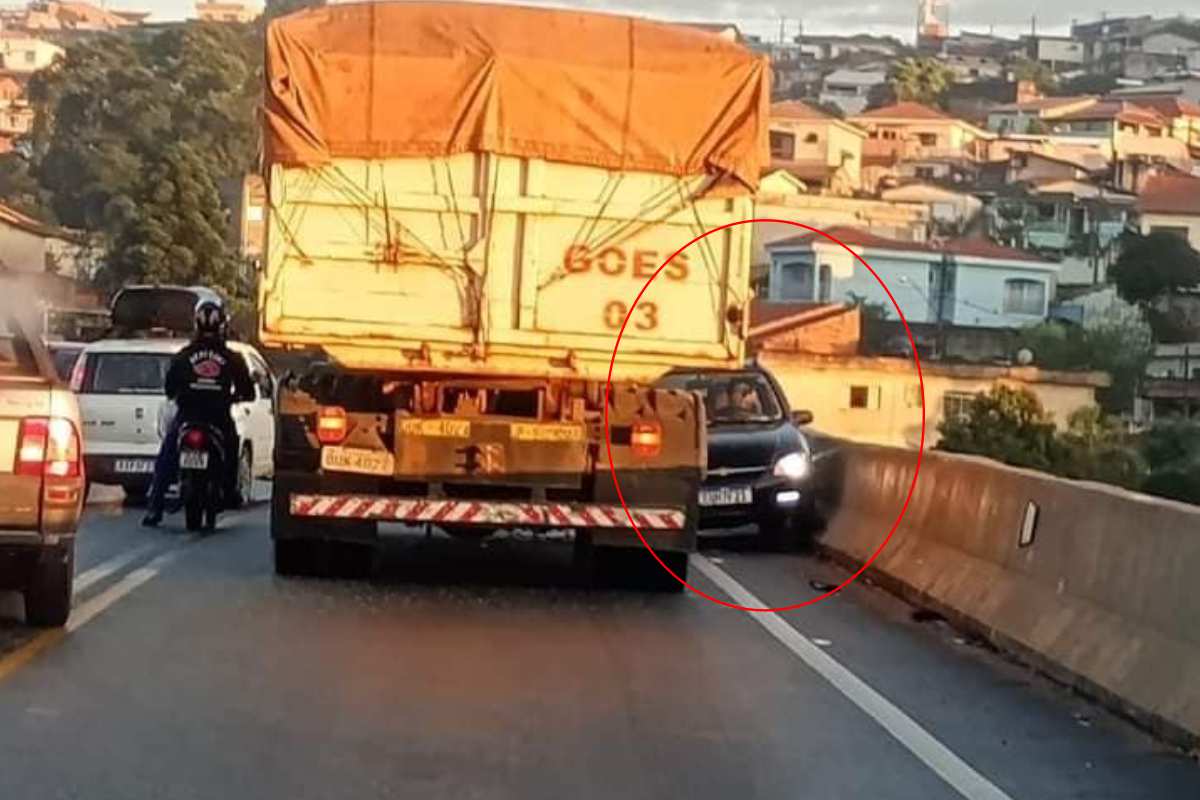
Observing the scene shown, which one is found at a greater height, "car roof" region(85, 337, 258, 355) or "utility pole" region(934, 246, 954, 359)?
"utility pole" region(934, 246, 954, 359)

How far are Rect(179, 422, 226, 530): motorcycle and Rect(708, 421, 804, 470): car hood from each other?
4.12m

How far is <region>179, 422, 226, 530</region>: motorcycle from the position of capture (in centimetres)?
1738

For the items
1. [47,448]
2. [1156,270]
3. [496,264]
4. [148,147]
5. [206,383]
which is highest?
[148,147]

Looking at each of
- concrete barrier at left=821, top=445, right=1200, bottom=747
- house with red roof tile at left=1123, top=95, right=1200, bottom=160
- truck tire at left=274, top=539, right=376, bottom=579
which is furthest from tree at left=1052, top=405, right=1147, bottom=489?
house with red roof tile at left=1123, top=95, right=1200, bottom=160

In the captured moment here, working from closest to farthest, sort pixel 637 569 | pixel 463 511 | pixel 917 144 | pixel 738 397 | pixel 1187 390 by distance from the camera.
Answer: pixel 463 511, pixel 637 569, pixel 738 397, pixel 1187 390, pixel 917 144

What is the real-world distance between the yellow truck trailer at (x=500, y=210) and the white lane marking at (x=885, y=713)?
1.48m

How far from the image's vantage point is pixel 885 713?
9609 millimetres

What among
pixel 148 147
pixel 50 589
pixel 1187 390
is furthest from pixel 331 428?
pixel 148 147

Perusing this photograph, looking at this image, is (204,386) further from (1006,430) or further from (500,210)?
(1006,430)

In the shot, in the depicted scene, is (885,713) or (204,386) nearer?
(885,713)

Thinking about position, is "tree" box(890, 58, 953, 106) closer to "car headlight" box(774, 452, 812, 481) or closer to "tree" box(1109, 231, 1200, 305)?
"tree" box(1109, 231, 1200, 305)

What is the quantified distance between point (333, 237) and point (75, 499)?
9.14ft

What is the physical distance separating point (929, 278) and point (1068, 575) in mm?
43387

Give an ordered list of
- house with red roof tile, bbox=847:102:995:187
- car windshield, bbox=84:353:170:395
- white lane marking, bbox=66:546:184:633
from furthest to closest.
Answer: house with red roof tile, bbox=847:102:995:187, car windshield, bbox=84:353:170:395, white lane marking, bbox=66:546:184:633
